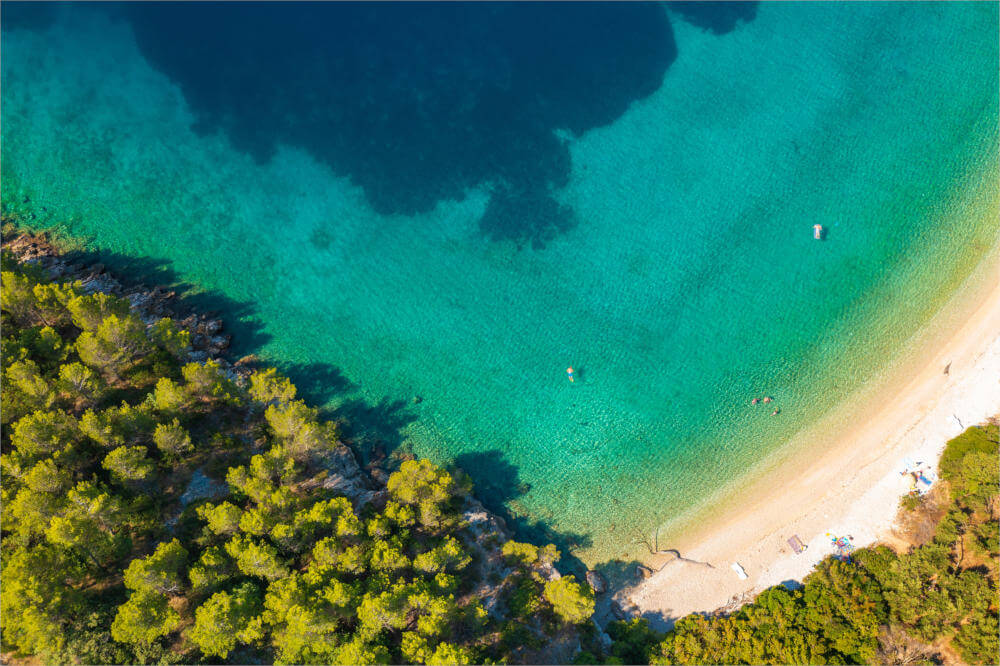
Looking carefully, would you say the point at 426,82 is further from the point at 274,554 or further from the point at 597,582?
the point at 597,582

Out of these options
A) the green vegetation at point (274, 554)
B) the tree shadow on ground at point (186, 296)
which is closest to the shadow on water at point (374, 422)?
the green vegetation at point (274, 554)

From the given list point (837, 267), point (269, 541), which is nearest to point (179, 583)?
point (269, 541)

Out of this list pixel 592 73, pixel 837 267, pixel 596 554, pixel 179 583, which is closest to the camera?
pixel 179 583

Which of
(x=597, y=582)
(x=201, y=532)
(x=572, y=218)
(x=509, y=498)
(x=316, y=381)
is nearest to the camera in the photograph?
(x=201, y=532)

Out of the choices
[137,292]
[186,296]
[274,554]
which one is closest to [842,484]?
[274,554]

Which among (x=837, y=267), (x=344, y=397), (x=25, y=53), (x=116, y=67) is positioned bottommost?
(x=837, y=267)

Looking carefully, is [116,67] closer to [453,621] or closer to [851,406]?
[453,621]
